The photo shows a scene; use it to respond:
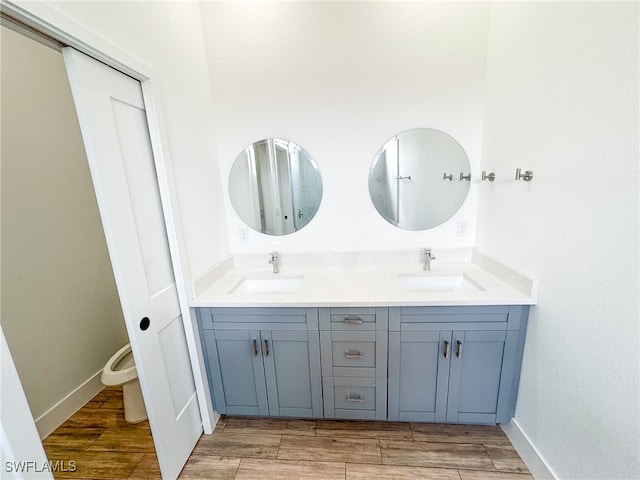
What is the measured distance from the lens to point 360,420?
166 cm

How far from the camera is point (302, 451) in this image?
1480 millimetres

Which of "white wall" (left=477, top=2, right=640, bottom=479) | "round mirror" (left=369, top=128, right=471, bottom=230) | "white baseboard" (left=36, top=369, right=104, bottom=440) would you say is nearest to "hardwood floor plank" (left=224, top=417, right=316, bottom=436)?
"white baseboard" (left=36, top=369, right=104, bottom=440)

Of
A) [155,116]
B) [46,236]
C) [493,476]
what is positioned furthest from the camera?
[46,236]

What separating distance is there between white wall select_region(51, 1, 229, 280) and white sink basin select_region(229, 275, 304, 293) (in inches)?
11.1

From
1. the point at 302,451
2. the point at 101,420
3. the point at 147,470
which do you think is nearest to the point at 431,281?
the point at 302,451

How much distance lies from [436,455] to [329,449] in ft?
1.96

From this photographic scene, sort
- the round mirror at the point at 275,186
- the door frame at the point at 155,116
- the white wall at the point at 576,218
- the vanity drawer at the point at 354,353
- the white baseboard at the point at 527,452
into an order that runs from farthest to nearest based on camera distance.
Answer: the round mirror at the point at 275,186 < the vanity drawer at the point at 354,353 < the white baseboard at the point at 527,452 < the white wall at the point at 576,218 < the door frame at the point at 155,116

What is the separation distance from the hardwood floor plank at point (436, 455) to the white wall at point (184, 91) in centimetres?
153

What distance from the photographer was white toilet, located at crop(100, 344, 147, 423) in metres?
1.60

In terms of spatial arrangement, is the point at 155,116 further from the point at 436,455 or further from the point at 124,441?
the point at 436,455

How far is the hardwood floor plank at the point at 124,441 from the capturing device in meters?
1.53

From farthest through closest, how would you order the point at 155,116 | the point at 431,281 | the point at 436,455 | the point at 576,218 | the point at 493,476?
the point at 431,281
the point at 436,455
the point at 493,476
the point at 155,116
the point at 576,218

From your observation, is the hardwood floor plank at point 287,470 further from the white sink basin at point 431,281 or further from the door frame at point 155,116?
the white sink basin at point 431,281

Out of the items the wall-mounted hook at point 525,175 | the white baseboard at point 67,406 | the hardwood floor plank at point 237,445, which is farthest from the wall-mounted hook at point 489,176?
the white baseboard at point 67,406
